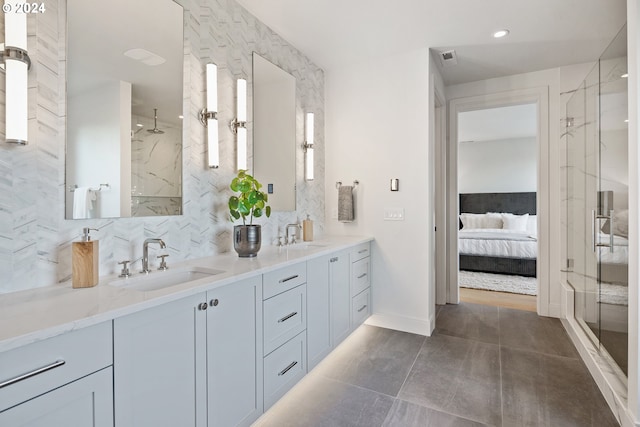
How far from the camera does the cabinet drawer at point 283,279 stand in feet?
5.46

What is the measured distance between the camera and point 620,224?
6.07 feet

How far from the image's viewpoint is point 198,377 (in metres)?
1.27

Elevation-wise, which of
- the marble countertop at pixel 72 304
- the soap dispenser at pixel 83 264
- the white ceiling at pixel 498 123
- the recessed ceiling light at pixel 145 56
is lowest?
the marble countertop at pixel 72 304

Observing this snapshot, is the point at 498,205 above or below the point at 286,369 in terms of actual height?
above

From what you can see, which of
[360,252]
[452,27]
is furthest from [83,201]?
[452,27]

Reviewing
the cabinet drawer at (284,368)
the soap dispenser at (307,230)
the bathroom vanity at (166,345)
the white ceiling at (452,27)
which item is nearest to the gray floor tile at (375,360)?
the bathroom vanity at (166,345)

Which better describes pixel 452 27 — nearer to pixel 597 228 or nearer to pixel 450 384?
pixel 597 228

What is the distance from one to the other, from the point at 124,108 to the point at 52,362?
1.19 m

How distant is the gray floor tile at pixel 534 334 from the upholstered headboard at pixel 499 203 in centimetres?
395

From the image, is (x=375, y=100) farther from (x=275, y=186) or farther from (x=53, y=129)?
(x=53, y=129)

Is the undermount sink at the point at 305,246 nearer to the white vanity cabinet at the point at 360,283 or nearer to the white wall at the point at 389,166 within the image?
the white vanity cabinet at the point at 360,283

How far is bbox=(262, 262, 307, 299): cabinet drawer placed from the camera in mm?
1663

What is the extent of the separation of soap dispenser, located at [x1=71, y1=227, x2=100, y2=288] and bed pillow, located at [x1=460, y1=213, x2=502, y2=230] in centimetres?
657

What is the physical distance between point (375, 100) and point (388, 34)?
607 mm
